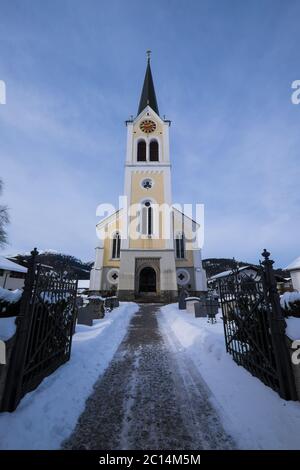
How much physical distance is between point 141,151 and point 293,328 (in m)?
30.3

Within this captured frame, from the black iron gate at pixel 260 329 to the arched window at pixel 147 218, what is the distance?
20.3 meters

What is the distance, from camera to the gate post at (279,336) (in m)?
2.85

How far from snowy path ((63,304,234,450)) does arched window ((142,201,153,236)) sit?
20.4 metres

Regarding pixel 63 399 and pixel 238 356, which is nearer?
pixel 63 399

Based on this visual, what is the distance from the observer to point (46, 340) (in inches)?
146

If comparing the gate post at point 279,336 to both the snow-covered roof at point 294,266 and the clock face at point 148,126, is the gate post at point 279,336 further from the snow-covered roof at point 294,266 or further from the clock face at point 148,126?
the clock face at point 148,126

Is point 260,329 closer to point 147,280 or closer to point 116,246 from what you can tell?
point 147,280

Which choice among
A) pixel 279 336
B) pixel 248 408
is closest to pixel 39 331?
pixel 248 408

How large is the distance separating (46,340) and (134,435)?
2.29m
